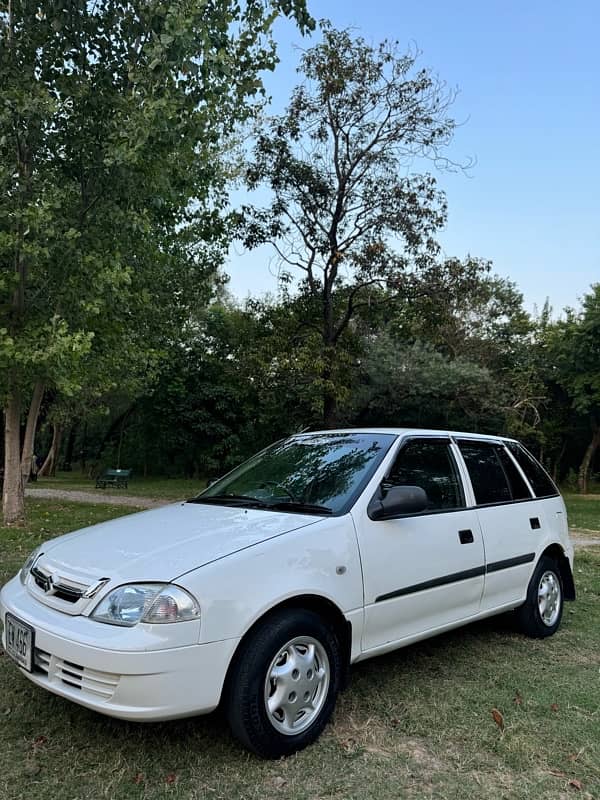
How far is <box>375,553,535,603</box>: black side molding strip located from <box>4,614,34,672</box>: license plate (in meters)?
1.81

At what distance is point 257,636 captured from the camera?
2887mm

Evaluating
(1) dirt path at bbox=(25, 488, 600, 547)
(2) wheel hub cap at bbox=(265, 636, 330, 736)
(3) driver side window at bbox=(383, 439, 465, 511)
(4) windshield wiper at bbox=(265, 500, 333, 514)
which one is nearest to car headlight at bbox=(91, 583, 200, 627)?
(2) wheel hub cap at bbox=(265, 636, 330, 736)

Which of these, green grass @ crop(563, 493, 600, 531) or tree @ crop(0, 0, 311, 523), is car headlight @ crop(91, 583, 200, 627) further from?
green grass @ crop(563, 493, 600, 531)

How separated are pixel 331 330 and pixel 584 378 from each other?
35.8ft

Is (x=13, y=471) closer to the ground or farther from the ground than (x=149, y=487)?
farther from the ground

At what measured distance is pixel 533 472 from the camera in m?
5.35

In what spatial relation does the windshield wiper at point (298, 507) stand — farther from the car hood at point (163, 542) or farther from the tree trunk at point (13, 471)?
the tree trunk at point (13, 471)

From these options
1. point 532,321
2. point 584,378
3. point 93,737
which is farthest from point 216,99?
point 532,321

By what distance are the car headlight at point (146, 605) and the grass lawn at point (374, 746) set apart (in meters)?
0.73

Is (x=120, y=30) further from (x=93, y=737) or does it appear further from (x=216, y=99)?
(x=93, y=737)

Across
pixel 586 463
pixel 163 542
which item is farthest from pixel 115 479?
pixel 163 542

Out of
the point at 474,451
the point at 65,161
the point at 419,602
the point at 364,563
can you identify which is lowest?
the point at 419,602

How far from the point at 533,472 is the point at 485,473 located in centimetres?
87

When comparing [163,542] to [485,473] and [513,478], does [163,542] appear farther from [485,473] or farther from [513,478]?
[513,478]
